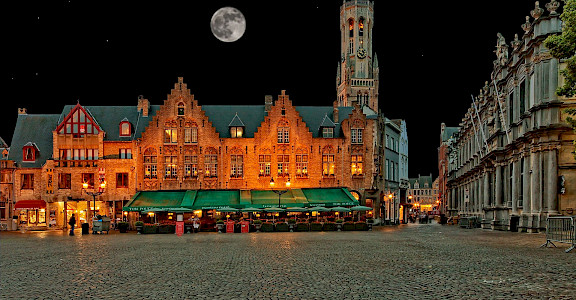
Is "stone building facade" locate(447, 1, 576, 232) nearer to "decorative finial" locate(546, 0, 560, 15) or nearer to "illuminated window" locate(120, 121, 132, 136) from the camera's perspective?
"decorative finial" locate(546, 0, 560, 15)

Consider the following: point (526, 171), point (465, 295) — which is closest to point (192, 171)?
point (526, 171)

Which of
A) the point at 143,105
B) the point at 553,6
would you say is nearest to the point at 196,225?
the point at 143,105

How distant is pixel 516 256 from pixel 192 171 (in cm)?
4254

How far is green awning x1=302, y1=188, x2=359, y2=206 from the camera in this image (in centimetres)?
5360

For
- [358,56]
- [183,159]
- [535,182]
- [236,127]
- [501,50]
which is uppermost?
[358,56]

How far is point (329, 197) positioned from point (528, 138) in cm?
2233

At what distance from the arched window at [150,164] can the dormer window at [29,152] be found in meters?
11.5

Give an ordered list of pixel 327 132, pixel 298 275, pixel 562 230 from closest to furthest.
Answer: pixel 298 275, pixel 562 230, pixel 327 132

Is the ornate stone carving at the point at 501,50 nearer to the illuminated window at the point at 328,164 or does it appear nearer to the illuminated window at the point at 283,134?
the illuminated window at the point at 328,164

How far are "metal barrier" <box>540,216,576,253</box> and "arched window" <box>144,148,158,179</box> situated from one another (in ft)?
136

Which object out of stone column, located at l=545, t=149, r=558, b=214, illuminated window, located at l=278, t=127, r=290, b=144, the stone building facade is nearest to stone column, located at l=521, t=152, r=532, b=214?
the stone building facade

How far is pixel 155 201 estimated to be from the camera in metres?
54.9

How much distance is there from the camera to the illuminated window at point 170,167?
58.3 m

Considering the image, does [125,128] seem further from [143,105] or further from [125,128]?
[143,105]
